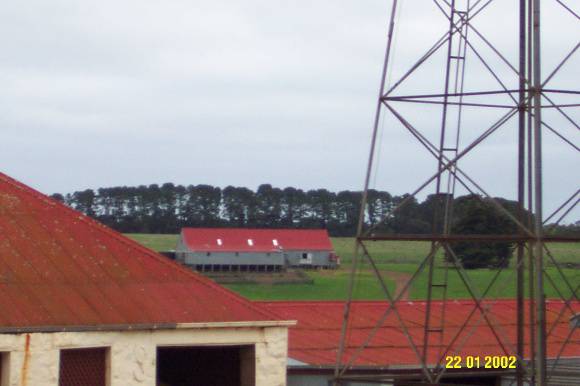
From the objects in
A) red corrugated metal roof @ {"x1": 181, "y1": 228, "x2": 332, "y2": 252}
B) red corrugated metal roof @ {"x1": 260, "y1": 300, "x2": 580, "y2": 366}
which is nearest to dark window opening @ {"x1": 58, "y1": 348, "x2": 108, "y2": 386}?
red corrugated metal roof @ {"x1": 260, "y1": 300, "x2": 580, "y2": 366}

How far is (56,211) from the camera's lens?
22.2 m

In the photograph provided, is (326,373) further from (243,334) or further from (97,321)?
(97,321)

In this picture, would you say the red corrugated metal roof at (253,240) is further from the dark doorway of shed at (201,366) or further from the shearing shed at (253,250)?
the dark doorway of shed at (201,366)

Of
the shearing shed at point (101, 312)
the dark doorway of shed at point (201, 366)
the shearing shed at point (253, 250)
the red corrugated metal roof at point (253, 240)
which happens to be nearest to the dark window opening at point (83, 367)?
the shearing shed at point (101, 312)

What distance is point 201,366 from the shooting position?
23.6 m

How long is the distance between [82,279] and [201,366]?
3894 millimetres
